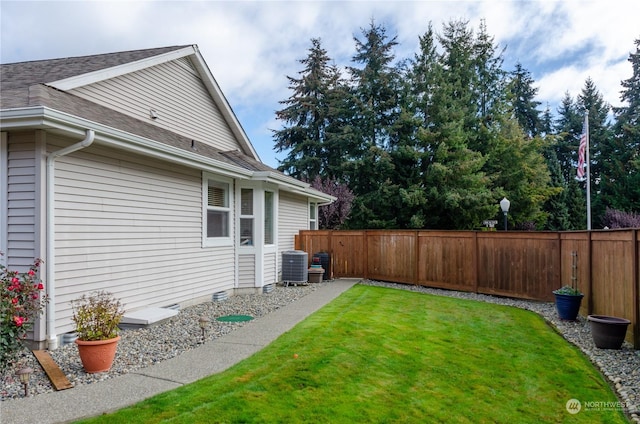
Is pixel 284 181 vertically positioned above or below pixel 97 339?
above

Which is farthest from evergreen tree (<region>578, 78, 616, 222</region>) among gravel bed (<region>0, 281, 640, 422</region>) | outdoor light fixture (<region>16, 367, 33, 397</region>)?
outdoor light fixture (<region>16, 367, 33, 397</region>)

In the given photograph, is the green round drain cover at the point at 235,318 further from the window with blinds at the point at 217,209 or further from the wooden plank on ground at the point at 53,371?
the wooden plank on ground at the point at 53,371

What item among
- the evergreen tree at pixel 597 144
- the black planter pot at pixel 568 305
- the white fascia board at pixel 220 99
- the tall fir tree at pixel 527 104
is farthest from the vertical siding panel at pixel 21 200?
the tall fir tree at pixel 527 104

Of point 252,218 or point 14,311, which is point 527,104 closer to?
point 252,218

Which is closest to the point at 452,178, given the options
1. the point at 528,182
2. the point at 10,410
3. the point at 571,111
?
the point at 528,182

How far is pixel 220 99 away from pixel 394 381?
8.87 m

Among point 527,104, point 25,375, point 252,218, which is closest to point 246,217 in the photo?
point 252,218

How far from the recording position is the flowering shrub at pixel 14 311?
3.79 m

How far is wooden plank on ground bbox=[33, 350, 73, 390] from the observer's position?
12.3 feet

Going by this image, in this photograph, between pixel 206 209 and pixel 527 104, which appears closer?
pixel 206 209

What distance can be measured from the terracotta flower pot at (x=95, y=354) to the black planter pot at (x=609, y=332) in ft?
21.0

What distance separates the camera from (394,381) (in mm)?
4102

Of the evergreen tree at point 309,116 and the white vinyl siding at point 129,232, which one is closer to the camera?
the white vinyl siding at point 129,232

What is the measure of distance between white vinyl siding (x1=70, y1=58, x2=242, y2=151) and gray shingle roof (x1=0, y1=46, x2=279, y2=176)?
0.27 metres
